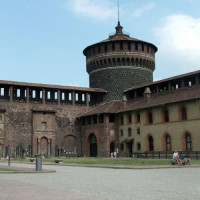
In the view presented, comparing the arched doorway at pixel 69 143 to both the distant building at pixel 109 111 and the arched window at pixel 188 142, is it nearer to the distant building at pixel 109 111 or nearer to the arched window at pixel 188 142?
the distant building at pixel 109 111

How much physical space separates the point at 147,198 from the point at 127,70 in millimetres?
49961

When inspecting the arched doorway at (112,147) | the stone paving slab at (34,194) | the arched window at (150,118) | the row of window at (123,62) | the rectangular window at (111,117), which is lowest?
the stone paving slab at (34,194)

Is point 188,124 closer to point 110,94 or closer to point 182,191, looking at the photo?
point 110,94

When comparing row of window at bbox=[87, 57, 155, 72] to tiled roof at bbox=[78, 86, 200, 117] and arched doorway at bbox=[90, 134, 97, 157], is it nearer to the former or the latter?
tiled roof at bbox=[78, 86, 200, 117]

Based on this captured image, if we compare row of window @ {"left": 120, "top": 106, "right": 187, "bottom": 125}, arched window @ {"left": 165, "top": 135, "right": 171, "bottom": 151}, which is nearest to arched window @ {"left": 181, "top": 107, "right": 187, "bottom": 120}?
row of window @ {"left": 120, "top": 106, "right": 187, "bottom": 125}

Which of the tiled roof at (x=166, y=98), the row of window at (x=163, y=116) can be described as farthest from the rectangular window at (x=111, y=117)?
the row of window at (x=163, y=116)

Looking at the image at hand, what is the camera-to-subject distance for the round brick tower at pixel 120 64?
59.1 m

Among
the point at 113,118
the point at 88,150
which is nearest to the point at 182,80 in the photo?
the point at 113,118

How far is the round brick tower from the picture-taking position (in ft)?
194

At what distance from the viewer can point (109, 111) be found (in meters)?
52.9

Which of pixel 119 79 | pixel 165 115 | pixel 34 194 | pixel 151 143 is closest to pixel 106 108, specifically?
pixel 119 79

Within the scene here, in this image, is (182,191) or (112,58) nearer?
(182,191)

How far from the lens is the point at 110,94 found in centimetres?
5934

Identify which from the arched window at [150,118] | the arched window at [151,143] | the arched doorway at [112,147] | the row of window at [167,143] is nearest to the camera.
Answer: the row of window at [167,143]
